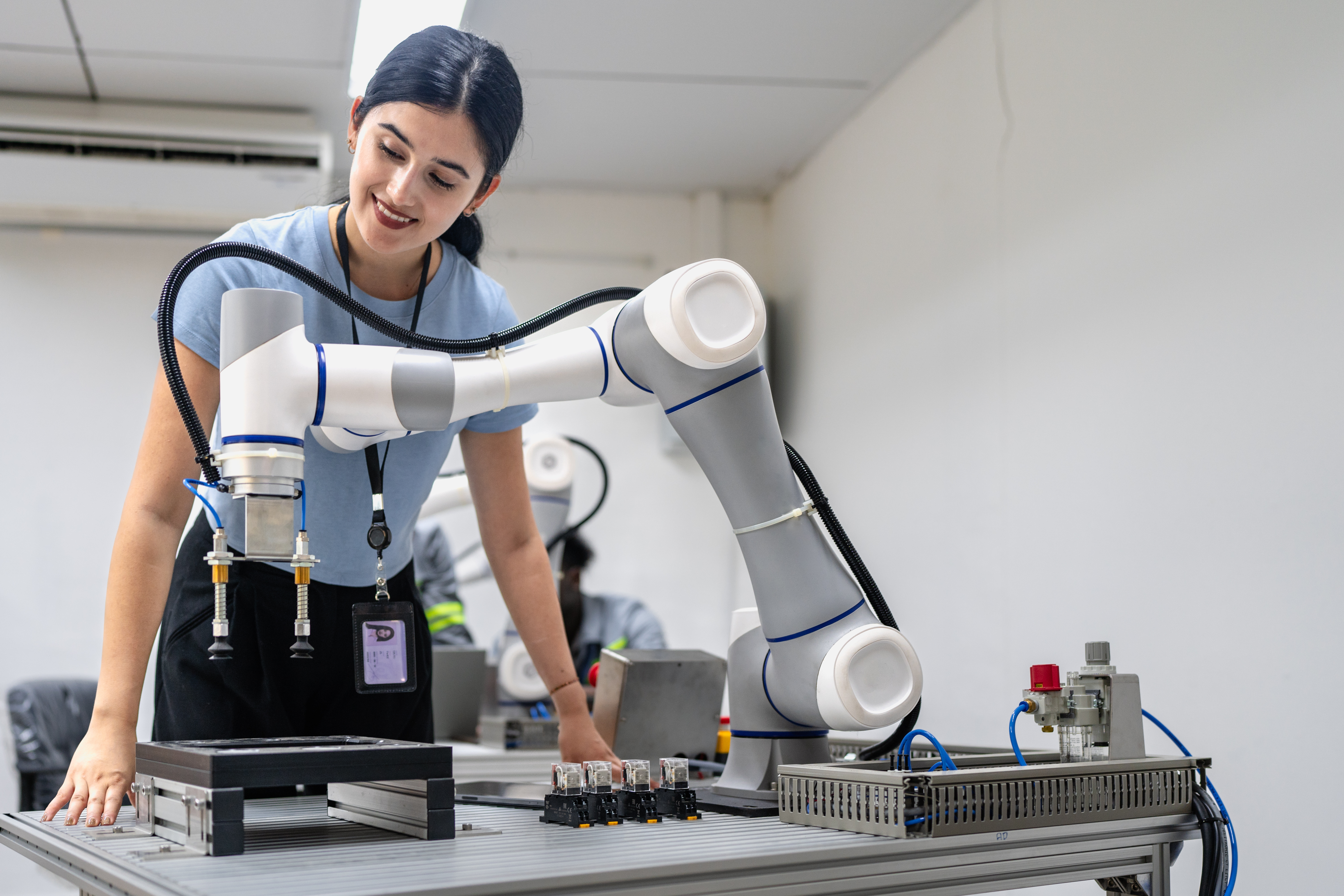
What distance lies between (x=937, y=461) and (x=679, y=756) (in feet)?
6.09

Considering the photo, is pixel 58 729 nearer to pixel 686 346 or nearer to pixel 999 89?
pixel 686 346

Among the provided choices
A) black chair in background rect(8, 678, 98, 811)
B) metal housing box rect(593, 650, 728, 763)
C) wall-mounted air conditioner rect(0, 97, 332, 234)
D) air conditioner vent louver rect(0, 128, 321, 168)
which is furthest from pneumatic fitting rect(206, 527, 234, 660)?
air conditioner vent louver rect(0, 128, 321, 168)

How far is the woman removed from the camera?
103 centimetres

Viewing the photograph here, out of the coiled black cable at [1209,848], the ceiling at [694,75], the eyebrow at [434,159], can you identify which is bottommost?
the coiled black cable at [1209,848]

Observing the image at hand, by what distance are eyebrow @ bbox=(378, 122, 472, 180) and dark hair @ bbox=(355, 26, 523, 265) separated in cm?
3

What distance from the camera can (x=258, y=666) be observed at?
4.06 feet

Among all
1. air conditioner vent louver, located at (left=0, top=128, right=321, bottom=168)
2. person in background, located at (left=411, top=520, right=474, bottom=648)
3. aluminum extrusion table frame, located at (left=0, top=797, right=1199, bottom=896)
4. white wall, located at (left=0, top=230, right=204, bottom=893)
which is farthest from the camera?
white wall, located at (left=0, top=230, right=204, bottom=893)

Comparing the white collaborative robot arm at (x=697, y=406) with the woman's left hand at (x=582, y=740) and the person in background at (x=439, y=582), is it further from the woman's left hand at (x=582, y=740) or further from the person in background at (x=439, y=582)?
the person in background at (x=439, y=582)

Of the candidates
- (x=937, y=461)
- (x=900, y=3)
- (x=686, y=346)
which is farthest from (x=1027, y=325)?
(x=686, y=346)

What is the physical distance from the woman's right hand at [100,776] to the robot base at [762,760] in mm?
544

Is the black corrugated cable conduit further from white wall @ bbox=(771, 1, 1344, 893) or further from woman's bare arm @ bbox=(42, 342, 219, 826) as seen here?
white wall @ bbox=(771, 1, 1344, 893)

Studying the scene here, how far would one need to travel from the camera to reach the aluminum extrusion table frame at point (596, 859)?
0.72 meters

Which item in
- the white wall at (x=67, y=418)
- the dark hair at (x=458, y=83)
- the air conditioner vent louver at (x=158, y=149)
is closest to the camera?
the dark hair at (x=458, y=83)

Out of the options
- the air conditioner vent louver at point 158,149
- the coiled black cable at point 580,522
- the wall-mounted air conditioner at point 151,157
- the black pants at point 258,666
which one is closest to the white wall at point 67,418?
the wall-mounted air conditioner at point 151,157
